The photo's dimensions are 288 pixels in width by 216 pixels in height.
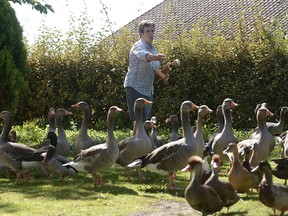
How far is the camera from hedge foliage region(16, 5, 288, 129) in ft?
57.2

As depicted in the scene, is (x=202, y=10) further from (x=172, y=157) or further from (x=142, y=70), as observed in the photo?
(x=172, y=157)

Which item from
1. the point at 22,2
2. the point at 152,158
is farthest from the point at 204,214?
the point at 22,2

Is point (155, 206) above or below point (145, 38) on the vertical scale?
below

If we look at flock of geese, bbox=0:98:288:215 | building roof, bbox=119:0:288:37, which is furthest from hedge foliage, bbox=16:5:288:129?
building roof, bbox=119:0:288:37

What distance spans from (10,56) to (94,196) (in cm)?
727

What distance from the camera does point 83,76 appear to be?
19.1m

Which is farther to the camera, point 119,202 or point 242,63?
point 242,63

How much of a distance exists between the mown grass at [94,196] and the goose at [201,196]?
630 millimetres

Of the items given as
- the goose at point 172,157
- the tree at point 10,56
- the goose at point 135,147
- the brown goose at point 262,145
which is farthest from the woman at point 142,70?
the tree at point 10,56

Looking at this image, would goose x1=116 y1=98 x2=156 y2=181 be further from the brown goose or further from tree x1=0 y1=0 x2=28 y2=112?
tree x1=0 y1=0 x2=28 y2=112

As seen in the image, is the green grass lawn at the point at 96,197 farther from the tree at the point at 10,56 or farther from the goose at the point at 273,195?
the tree at the point at 10,56

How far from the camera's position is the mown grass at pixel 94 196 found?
24.9 ft

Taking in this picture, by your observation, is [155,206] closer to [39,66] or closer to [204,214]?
[204,214]

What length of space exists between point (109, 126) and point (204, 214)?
340 cm
